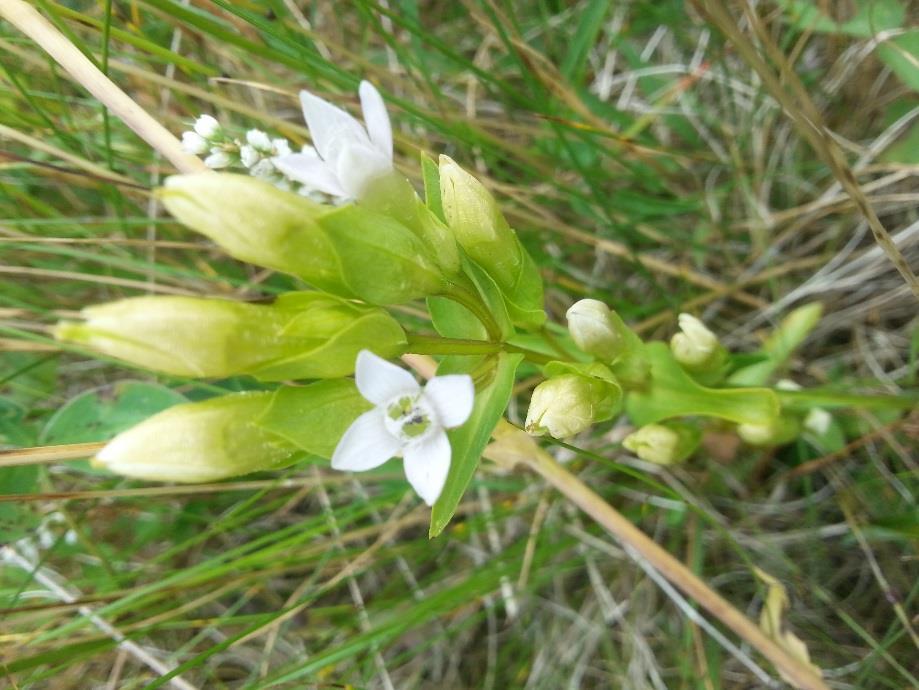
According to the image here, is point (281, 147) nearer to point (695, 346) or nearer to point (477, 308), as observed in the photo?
point (477, 308)

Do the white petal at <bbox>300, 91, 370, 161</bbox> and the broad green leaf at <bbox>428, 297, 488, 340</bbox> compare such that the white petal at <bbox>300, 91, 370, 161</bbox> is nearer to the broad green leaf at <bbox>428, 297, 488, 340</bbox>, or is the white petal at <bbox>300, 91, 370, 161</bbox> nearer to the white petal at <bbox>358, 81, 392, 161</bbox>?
the white petal at <bbox>358, 81, 392, 161</bbox>

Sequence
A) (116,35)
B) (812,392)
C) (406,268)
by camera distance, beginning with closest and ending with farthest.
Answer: (406,268) < (116,35) < (812,392)

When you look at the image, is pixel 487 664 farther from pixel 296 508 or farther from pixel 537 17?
pixel 537 17

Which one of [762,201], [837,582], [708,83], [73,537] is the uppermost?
[708,83]

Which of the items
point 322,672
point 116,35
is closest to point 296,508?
point 322,672

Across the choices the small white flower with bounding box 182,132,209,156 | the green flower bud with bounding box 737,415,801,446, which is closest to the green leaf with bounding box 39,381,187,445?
the small white flower with bounding box 182,132,209,156

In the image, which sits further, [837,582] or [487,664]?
[487,664]
